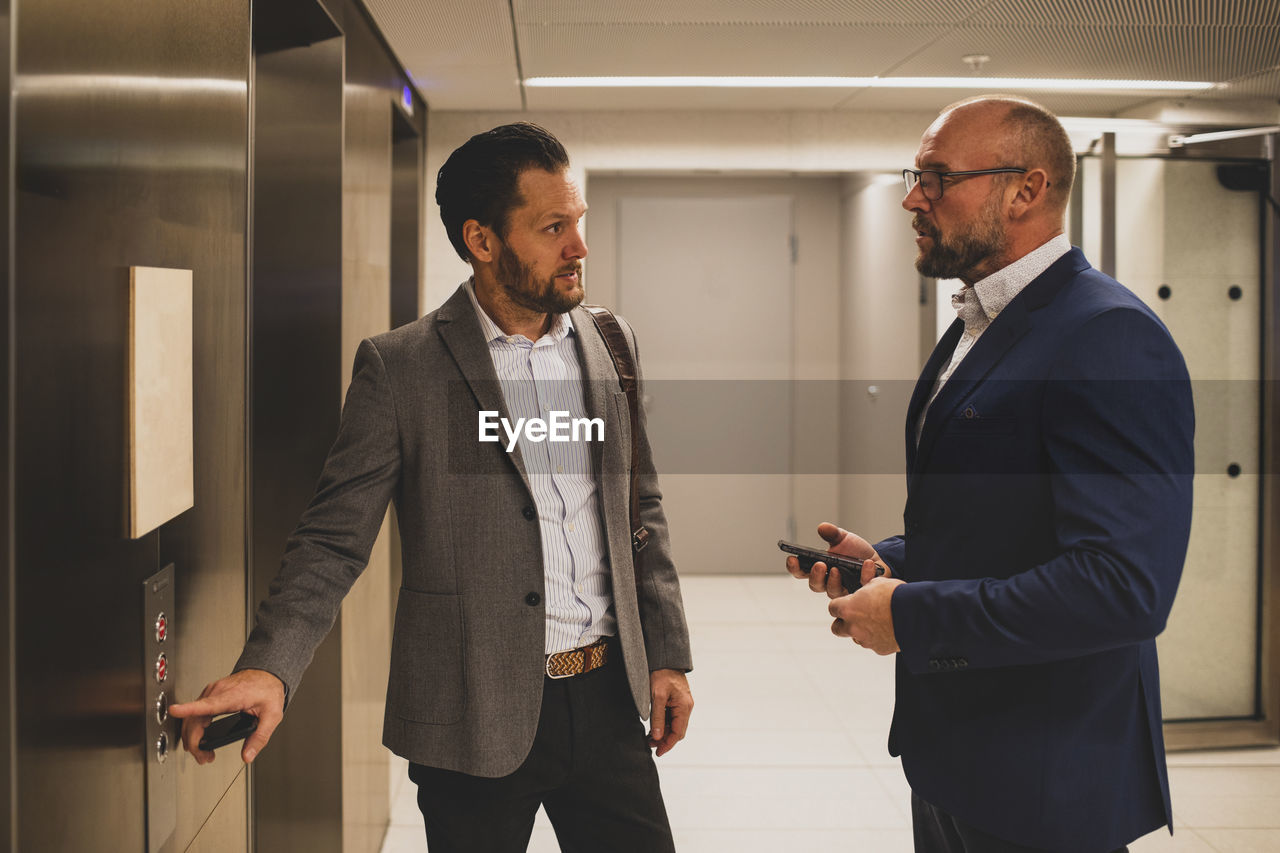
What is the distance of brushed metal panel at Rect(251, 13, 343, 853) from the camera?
2221 millimetres

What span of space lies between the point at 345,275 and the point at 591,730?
151 cm

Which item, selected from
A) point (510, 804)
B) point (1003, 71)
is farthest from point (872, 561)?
point (1003, 71)

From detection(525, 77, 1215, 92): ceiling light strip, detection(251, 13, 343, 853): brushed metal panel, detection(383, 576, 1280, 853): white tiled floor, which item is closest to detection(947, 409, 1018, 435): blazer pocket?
detection(251, 13, 343, 853): brushed metal panel

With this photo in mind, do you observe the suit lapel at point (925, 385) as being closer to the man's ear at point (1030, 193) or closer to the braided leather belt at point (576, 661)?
the man's ear at point (1030, 193)

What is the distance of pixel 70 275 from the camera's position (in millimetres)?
1043

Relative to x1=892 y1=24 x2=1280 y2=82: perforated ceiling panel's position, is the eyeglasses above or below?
below

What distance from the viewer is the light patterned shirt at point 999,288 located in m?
1.50

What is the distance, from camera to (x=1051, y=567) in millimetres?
1273

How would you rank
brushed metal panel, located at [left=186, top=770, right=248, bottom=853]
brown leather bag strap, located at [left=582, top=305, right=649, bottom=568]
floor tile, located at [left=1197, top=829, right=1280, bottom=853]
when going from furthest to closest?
floor tile, located at [left=1197, top=829, right=1280, bottom=853] < brown leather bag strap, located at [left=582, top=305, right=649, bottom=568] < brushed metal panel, located at [left=186, top=770, right=248, bottom=853]

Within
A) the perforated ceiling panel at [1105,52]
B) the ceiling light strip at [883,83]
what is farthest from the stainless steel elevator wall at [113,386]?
the perforated ceiling panel at [1105,52]

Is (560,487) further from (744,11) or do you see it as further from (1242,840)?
(1242,840)

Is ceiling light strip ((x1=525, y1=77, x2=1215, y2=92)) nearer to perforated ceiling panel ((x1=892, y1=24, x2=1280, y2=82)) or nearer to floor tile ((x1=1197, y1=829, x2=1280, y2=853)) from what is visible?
perforated ceiling panel ((x1=892, y1=24, x2=1280, y2=82))

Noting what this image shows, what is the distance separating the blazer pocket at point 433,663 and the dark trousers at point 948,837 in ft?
2.48

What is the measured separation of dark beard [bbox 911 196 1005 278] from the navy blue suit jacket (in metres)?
0.11
